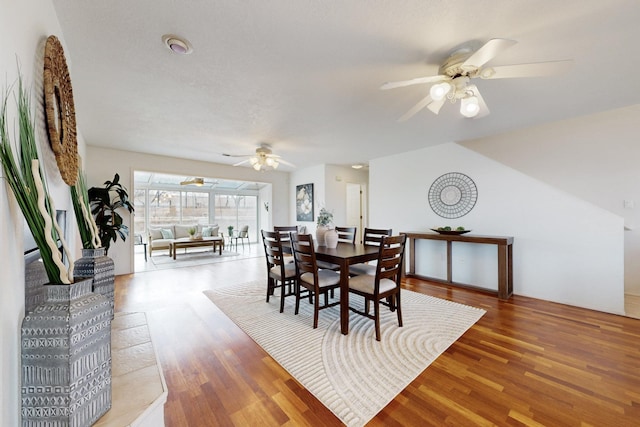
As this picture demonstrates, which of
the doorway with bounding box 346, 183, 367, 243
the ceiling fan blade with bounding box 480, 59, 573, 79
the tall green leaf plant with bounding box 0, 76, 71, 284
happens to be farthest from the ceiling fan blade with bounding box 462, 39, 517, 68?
the doorway with bounding box 346, 183, 367, 243

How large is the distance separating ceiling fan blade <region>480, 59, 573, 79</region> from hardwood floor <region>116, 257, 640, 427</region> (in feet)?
6.92

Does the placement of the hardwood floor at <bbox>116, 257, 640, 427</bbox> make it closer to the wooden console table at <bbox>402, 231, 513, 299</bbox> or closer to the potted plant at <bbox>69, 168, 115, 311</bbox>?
the wooden console table at <bbox>402, 231, 513, 299</bbox>

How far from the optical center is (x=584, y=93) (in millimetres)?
2479

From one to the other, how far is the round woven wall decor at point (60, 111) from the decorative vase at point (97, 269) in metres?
0.48

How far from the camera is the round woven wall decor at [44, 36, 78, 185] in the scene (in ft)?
3.91

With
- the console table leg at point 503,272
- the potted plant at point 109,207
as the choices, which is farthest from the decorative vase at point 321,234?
the potted plant at point 109,207

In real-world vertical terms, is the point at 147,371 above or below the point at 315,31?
below

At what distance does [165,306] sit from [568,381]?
12.8 ft

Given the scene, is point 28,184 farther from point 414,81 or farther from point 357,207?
point 357,207

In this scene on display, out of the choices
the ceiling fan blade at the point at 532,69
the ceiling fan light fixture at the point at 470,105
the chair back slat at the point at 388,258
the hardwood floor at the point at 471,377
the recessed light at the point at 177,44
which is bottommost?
the hardwood floor at the point at 471,377

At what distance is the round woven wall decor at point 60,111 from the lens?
3.91 feet

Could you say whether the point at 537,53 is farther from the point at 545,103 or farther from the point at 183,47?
the point at 183,47

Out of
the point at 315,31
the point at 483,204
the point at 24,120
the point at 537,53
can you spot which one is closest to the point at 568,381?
the point at 537,53

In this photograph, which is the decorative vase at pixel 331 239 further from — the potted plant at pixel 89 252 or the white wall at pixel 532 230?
the white wall at pixel 532 230
